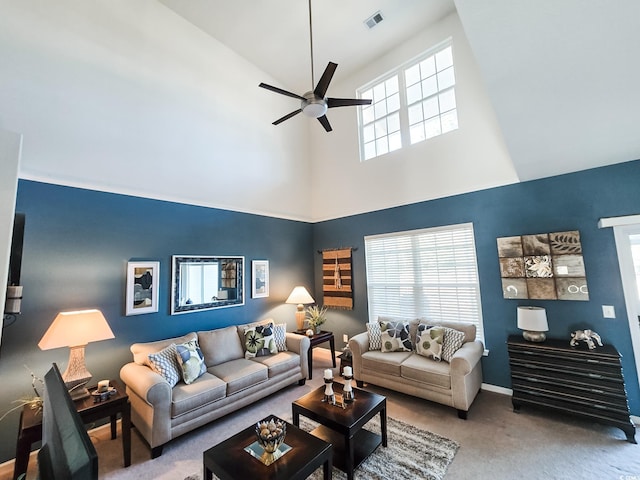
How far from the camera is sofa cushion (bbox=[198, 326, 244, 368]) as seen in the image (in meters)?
3.61

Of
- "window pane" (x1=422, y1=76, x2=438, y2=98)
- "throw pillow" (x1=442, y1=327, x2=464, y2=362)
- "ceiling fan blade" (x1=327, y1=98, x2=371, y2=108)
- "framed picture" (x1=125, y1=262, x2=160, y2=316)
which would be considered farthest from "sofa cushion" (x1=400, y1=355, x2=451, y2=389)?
"window pane" (x1=422, y1=76, x2=438, y2=98)

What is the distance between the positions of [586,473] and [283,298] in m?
4.24

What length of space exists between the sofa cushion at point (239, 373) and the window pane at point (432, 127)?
14.1ft

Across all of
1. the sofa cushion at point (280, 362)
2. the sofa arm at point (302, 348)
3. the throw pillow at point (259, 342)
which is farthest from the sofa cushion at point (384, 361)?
the throw pillow at point (259, 342)

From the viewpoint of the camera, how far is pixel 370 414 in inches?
97.5

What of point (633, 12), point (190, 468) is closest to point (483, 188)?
point (633, 12)

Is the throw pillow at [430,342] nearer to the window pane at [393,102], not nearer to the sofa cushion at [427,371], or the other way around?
the sofa cushion at [427,371]

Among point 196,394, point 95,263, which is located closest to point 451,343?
point 196,394

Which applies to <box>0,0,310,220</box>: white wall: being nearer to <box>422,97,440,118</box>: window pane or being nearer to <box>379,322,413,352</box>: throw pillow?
<box>422,97,440,118</box>: window pane

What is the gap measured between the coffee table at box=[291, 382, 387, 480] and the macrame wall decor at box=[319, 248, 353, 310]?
99.5 inches

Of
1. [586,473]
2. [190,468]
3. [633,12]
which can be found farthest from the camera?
[190,468]

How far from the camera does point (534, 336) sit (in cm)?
321

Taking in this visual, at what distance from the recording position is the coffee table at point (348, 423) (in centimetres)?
226

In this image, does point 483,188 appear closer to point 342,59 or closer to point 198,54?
point 342,59
